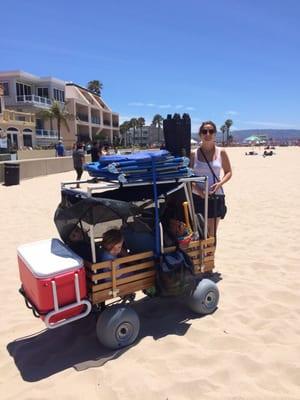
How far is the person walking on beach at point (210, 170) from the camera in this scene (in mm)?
4211

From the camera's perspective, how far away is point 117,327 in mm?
3043

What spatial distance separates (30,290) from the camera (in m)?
2.95

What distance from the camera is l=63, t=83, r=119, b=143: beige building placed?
190 feet

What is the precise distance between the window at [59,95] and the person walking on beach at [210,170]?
173ft

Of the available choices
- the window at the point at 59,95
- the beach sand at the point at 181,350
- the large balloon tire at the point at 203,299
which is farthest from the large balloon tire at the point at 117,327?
the window at the point at 59,95

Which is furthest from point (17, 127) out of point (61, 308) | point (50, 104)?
point (61, 308)

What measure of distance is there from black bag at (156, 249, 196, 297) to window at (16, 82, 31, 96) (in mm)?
48780

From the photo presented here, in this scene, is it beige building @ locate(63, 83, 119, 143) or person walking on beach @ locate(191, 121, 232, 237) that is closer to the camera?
person walking on beach @ locate(191, 121, 232, 237)

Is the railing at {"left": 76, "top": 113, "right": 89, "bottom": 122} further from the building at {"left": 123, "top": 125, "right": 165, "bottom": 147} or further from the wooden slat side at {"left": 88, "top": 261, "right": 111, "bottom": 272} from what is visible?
the wooden slat side at {"left": 88, "top": 261, "right": 111, "bottom": 272}

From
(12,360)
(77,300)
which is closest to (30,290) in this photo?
(77,300)

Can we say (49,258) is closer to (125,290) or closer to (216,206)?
(125,290)

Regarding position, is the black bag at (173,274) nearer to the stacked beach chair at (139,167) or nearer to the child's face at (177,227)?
the child's face at (177,227)

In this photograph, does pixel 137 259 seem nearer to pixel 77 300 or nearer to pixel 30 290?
pixel 77 300

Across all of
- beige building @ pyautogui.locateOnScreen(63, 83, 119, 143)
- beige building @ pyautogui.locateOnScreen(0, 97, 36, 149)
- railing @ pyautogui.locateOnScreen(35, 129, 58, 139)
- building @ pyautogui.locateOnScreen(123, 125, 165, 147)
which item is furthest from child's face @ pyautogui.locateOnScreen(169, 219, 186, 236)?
building @ pyautogui.locateOnScreen(123, 125, 165, 147)
